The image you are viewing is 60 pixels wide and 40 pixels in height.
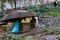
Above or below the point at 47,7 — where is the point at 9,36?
above

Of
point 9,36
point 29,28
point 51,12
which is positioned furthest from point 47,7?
point 9,36

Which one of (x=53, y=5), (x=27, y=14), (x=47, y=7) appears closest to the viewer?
(x=27, y=14)

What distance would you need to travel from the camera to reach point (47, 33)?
23.8 feet

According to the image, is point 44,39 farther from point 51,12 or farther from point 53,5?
point 53,5

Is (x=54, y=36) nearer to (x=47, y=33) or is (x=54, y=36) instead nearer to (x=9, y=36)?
(x=47, y=33)

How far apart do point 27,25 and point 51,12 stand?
3091mm

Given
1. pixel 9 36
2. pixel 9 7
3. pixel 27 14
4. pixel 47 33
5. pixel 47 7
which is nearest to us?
pixel 9 36

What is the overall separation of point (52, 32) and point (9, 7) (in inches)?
155

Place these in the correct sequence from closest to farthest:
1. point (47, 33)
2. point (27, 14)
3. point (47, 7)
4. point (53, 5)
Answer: point (47, 33) < point (27, 14) < point (47, 7) < point (53, 5)

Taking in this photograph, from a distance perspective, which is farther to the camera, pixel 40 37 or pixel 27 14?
pixel 27 14

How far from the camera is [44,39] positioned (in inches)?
255

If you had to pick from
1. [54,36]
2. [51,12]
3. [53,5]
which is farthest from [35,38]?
[53,5]

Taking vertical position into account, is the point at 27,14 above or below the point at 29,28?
above

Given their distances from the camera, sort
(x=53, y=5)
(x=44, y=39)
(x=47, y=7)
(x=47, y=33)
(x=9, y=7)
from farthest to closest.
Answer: (x=53, y=5), (x=47, y=7), (x=9, y=7), (x=47, y=33), (x=44, y=39)
